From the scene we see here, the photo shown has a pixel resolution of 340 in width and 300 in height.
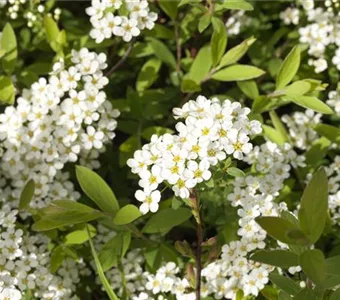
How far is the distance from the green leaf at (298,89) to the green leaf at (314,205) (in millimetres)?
1243

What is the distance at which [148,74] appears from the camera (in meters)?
4.23

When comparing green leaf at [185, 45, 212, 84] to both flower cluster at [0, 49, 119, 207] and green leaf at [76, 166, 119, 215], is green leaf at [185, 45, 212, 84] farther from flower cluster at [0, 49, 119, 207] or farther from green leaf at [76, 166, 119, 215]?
green leaf at [76, 166, 119, 215]

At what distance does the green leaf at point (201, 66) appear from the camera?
3.97 meters

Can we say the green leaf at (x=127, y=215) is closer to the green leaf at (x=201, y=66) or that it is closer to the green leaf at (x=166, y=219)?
the green leaf at (x=166, y=219)

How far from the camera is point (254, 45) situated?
4.52m

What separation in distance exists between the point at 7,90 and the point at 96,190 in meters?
0.85

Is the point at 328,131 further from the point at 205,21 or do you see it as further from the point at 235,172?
the point at 235,172

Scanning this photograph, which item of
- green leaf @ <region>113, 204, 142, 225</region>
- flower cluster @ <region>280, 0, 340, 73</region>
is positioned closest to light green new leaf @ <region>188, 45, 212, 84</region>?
flower cluster @ <region>280, 0, 340, 73</region>

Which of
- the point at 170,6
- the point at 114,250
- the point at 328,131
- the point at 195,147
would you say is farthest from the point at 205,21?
the point at 114,250

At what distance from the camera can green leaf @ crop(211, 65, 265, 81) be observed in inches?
148

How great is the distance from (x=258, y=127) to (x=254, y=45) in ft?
5.15

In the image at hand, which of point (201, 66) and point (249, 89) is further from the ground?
point (201, 66)

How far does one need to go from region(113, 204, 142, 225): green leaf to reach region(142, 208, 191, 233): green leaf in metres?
0.27

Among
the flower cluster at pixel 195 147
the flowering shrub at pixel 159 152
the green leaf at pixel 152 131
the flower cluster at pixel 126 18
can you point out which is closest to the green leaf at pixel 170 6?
the flowering shrub at pixel 159 152
